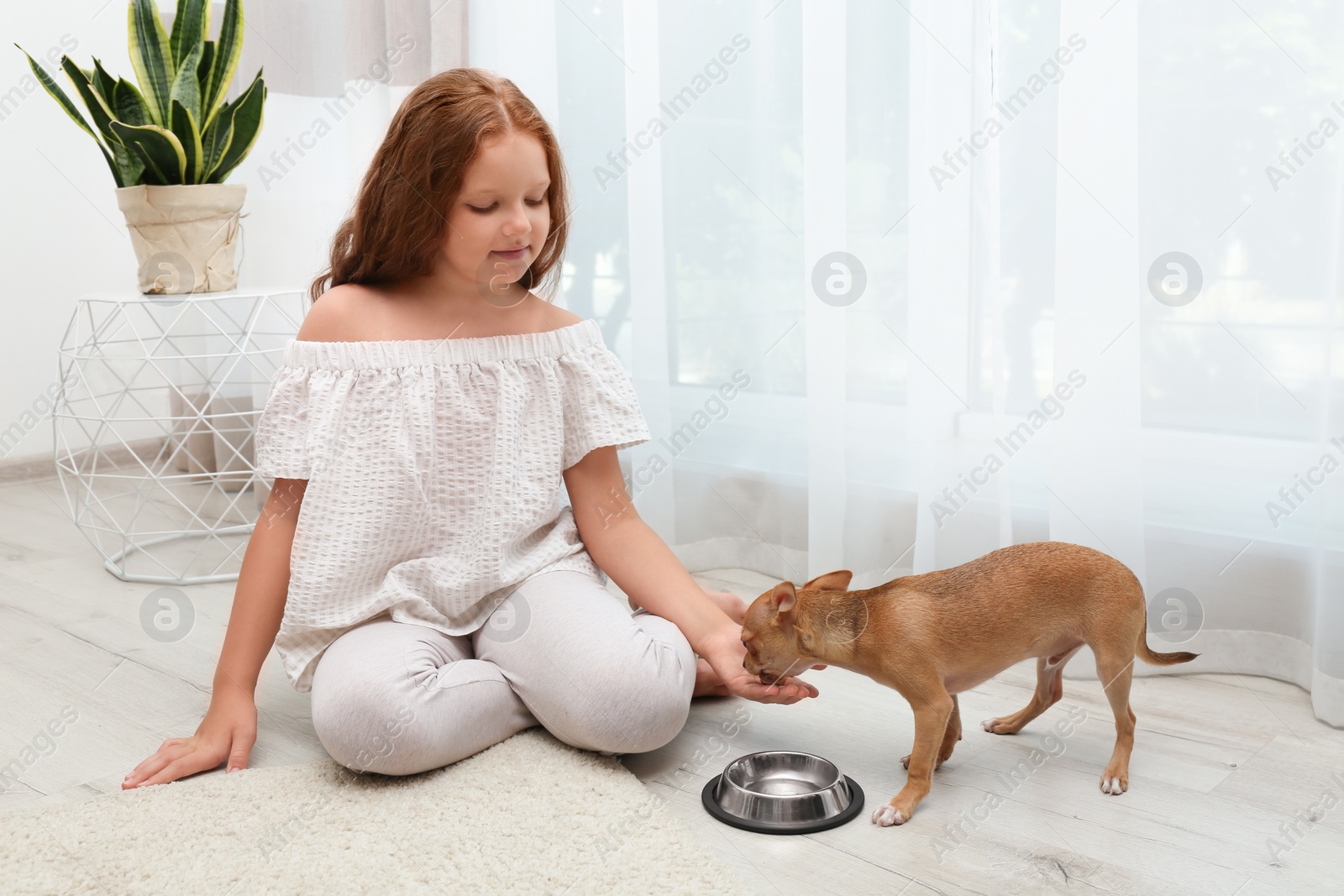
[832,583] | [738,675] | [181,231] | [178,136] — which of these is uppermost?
[178,136]

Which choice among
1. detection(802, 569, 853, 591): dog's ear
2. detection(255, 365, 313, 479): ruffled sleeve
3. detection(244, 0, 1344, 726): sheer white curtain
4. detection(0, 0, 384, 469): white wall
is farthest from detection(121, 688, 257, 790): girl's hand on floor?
detection(0, 0, 384, 469): white wall

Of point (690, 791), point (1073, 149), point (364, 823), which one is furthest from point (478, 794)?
point (1073, 149)

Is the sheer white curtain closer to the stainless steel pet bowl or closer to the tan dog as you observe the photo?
the tan dog

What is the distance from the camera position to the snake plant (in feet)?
5.86

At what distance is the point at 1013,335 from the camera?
1503 mm

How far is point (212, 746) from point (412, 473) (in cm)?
36

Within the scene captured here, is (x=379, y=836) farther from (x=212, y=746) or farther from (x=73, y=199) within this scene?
(x=73, y=199)

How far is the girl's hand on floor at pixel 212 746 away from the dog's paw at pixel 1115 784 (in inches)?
35.0

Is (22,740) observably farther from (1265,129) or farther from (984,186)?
(1265,129)

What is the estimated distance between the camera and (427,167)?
1185 mm

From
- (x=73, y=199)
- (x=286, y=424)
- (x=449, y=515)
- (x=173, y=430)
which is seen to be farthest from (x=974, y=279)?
(x=73, y=199)

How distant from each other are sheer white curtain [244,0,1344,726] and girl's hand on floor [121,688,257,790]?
848 millimetres

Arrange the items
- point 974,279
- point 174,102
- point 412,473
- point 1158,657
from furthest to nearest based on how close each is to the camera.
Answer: point 174,102 → point 974,279 → point 412,473 → point 1158,657

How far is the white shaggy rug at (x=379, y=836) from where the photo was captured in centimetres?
95
